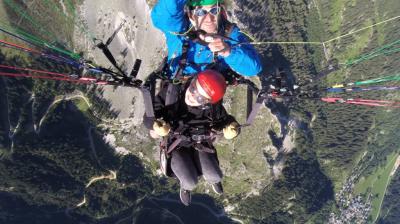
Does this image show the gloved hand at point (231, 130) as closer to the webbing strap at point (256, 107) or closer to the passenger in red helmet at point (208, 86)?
the webbing strap at point (256, 107)

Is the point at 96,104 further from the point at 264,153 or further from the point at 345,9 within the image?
the point at 345,9

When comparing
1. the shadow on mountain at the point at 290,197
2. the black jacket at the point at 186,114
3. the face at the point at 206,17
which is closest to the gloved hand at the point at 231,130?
the black jacket at the point at 186,114

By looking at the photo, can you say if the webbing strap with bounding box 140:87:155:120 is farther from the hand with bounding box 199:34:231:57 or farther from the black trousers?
the hand with bounding box 199:34:231:57

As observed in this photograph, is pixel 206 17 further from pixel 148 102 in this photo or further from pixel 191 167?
pixel 191 167

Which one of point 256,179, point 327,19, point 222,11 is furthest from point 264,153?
point 222,11

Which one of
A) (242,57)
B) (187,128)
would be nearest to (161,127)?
(187,128)

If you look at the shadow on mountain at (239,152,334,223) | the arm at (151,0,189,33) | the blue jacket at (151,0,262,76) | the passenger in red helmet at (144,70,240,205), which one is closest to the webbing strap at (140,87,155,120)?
the passenger in red helmet at (144,70,240,205)
